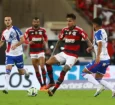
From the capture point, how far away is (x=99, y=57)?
14.5 metres

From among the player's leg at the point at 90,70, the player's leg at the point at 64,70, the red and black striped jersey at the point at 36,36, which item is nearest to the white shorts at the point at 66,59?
the player's leg at the point at 64,70

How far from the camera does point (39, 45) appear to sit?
1786cm

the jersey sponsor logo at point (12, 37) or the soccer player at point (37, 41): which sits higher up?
the jersey sponsor logo at point (12, 37)

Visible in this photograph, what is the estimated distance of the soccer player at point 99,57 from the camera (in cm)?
1451

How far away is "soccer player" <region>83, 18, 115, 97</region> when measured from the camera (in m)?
14.5

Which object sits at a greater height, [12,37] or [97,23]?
[97,23]

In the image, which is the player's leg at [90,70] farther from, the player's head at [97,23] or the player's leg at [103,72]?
the player's head at [97,23]

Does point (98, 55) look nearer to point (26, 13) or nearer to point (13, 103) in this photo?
point (13, 103)

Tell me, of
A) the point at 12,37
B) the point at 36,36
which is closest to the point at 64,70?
the point at 12,37

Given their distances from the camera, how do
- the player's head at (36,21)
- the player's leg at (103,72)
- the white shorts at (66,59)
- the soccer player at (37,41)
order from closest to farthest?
the white shorts at (66,59) < the player's leg at (103,72) < the player's head at (36,21) < the soccer player at (37,41)

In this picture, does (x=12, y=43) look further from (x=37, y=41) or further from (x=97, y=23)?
(x=97, y=23)

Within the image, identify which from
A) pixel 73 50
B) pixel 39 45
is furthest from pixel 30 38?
pixel 73 50

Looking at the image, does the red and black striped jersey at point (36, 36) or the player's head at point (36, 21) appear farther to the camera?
the red and black striped jersey at point (36, 36)

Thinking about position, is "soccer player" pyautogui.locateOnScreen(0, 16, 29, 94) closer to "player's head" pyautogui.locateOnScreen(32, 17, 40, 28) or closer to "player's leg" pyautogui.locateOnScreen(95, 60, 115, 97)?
"player's head" pyautogui.locateOnScreen(32, 17, 40, 28)
